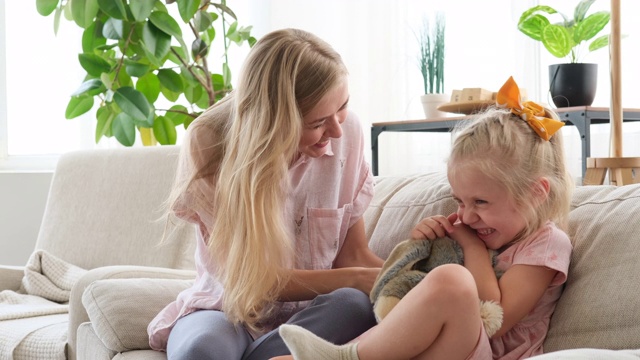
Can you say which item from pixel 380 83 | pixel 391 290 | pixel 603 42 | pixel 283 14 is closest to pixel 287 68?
pixel 391 290

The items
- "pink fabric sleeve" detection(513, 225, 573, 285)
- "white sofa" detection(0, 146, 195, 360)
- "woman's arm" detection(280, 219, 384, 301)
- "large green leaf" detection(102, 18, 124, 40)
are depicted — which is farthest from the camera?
"large green leaf" detection(102, 18, 124, 40)

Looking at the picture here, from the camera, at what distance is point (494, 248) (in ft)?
4.76

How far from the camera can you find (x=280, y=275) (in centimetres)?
159

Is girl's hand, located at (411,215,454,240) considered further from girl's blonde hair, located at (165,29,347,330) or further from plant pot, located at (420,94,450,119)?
plant pot, located at (420,94,450,119)

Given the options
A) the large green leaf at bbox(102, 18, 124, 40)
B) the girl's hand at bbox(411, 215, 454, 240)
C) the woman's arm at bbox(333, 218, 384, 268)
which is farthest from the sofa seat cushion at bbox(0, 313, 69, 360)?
the large green leaf at bbox(102, 18, 124, 40)

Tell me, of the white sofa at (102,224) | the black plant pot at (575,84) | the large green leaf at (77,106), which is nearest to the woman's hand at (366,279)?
the white sofa at (102,224)

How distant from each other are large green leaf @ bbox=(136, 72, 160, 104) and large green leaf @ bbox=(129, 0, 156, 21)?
39 cm

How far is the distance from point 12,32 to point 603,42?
3029 millimetres

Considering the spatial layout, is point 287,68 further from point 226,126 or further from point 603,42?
point 603,42

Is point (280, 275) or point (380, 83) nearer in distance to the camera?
point (280, 275)

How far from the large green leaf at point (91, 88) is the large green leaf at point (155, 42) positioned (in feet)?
0.82

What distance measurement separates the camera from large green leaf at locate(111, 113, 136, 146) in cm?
330

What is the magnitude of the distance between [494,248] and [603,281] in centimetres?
19

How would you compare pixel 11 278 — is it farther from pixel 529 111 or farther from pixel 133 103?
pixel 529 111
